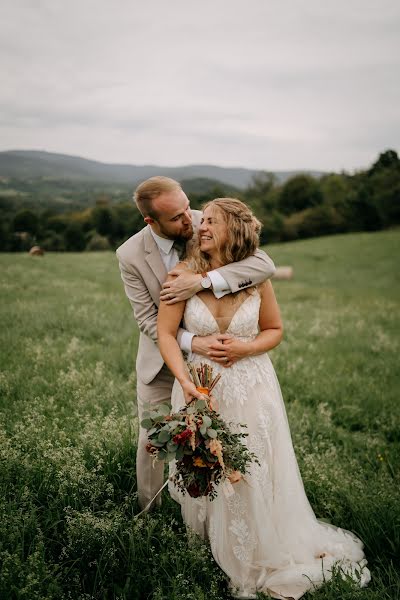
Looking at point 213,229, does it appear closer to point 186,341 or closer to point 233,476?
point 186,341

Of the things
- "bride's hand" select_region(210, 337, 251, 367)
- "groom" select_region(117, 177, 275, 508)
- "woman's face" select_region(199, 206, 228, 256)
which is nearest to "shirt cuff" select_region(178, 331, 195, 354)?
"groom" select_region(117, 177, 275, 508)

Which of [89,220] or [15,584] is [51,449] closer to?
[15,584]

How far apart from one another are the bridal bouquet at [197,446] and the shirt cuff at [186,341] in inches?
25.2

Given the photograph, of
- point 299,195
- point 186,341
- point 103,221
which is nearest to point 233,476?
point 186,341

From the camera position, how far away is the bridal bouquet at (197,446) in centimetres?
300

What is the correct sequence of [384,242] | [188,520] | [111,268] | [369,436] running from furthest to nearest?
1. [384,242]
2. [111,268]
3. [369,436]
4. [188,520]

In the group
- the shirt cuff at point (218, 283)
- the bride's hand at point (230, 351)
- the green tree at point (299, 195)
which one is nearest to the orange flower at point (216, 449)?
the bride's hand at point (230, 351)

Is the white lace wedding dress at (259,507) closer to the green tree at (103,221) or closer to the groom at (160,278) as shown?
the groom at (160,278)

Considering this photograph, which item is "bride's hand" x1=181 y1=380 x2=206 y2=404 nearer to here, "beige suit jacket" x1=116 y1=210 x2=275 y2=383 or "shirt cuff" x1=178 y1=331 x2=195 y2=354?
"shirt cuff" x1=178 y1=331 x2=195 y2=354

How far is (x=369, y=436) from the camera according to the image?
20.7 ft

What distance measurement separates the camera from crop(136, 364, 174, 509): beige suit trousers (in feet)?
14.2

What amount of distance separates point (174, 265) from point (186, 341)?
84 centimetres

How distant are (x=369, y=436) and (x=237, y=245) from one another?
4.11m

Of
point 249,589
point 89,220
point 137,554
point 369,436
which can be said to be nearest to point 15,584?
point 137,554
